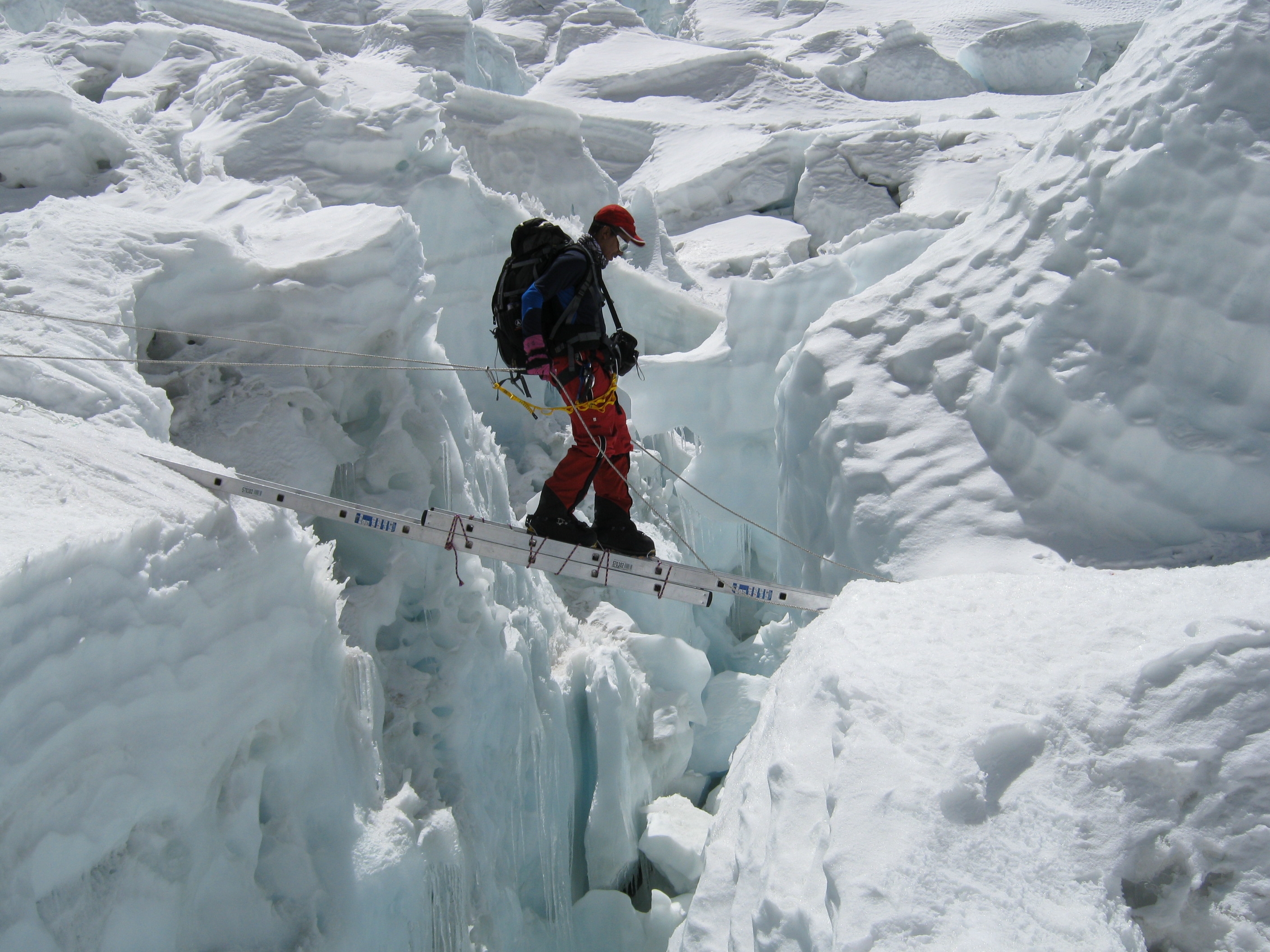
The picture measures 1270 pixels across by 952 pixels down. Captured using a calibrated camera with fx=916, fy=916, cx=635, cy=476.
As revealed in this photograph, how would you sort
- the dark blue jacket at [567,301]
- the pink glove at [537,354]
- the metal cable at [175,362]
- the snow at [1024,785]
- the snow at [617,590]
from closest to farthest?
the snow at [1024,785] < the snow at [617,590] < the metal cable at [175,362] < the pink glove at [537,354] < the dark blue jacket at [567,301]

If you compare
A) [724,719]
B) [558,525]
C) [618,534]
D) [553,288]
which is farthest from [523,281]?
[724,719]

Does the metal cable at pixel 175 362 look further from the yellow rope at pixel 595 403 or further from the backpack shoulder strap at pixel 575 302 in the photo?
the backpack shoulder strap at pixel 575 302

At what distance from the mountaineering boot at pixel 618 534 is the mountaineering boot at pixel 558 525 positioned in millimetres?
55

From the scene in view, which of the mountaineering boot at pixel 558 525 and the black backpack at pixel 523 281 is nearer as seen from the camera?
the black backpack at pixel 523 281

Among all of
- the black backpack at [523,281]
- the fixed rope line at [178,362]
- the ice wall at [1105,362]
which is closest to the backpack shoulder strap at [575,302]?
the black backpack at [523,281]

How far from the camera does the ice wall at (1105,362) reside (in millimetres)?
3586

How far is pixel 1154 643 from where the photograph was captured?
87.3 inches

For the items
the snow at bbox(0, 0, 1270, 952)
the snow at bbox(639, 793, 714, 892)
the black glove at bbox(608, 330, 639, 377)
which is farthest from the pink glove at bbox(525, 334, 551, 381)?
the snow at bbox(639, 793, 714, 892)

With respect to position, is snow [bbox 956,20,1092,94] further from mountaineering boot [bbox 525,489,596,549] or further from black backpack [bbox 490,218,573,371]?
mountaineering boot [bbox 525,489,596,549]

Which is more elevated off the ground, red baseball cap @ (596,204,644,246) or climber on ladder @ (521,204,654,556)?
red baseball cap @ (596,204,644,246)

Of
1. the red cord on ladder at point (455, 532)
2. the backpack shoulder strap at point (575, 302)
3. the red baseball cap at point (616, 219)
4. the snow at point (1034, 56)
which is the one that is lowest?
the snow at point (1034, 56)

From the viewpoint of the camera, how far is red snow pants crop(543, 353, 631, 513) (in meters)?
4.04

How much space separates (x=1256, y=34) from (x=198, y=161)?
705cm

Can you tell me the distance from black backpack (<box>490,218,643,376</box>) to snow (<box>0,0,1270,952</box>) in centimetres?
70
